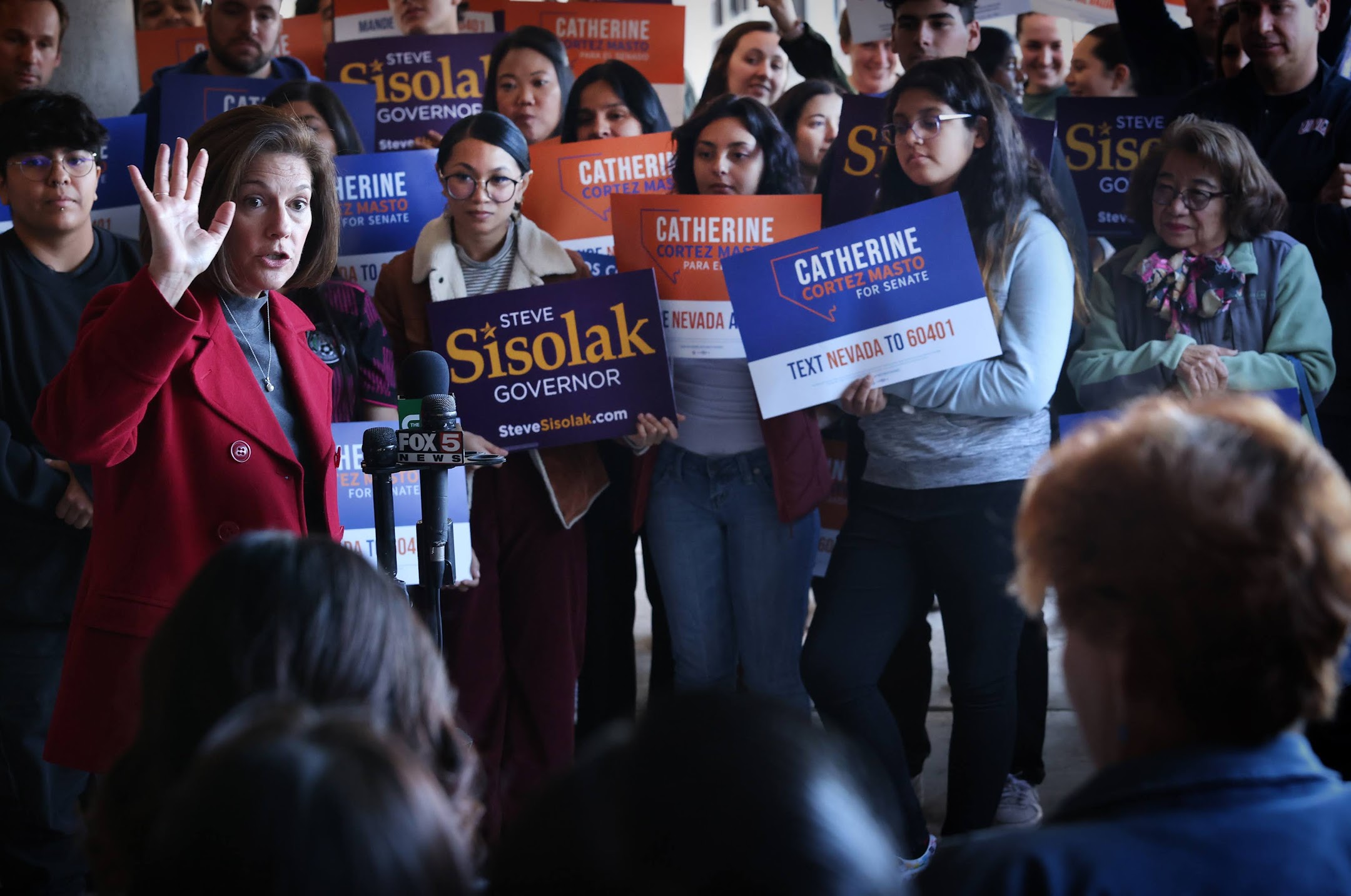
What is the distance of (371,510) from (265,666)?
228cm

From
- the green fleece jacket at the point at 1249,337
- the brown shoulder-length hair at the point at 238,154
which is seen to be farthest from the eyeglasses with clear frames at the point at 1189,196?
the brown shoulder-length hair at the point at 238,154

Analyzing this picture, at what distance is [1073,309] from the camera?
3566mm

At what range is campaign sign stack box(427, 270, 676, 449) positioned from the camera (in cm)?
355

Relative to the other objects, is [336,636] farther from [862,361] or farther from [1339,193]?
[1339,193]

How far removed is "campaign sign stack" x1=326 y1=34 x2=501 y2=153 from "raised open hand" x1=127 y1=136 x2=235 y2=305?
285cm

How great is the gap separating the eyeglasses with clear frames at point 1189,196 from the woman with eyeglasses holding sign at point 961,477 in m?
0.42

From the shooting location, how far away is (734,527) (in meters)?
3.61

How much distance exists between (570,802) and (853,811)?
17cm

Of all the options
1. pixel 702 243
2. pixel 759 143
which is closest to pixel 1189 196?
pixel 759 143

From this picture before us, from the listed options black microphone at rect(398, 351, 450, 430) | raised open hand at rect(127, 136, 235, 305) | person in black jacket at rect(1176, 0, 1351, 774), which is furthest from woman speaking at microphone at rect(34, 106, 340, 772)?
person in black jacket at rect(1176, 0, 1351, 774)

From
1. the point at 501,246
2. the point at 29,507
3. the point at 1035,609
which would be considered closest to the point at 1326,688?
the point at 1035,609

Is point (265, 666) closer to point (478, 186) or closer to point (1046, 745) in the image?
point (478, 186)

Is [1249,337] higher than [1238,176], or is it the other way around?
[1238,176]

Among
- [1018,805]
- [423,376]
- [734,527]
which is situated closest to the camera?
[423,376]
